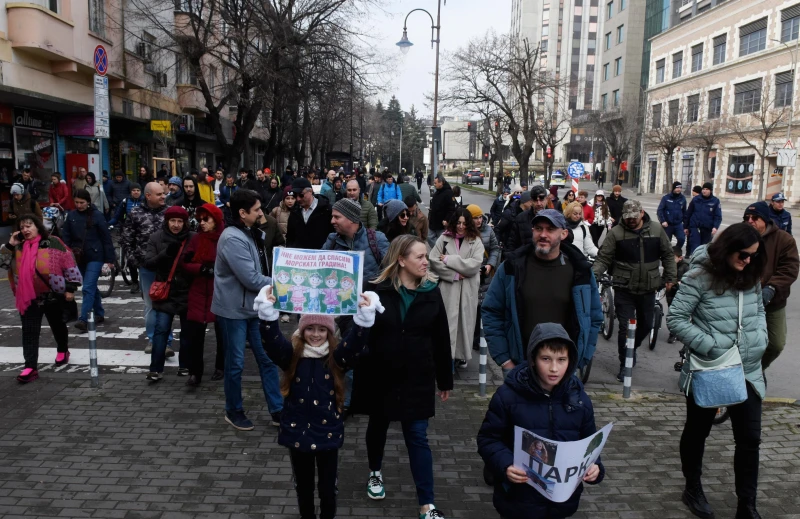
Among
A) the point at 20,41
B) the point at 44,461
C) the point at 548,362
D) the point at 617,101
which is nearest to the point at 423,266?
the point at 548,362

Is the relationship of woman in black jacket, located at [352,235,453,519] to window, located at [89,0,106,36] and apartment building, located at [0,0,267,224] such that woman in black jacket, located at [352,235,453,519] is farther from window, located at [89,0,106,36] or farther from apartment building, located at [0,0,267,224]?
window, located at [89,0,106,36]

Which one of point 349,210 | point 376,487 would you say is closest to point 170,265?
point 349,210

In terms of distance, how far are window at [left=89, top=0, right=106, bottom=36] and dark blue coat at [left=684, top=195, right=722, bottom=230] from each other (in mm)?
18187

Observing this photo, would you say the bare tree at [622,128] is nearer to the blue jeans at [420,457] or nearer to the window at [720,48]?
the window at [720,48]

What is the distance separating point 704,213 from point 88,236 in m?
13.2

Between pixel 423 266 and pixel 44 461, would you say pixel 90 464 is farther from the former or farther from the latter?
pixel 423 266

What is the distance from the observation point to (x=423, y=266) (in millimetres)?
3947

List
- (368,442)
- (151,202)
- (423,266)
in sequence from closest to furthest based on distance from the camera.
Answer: (423,266), (368,442), (151,202)

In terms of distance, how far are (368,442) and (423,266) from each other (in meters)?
1.36

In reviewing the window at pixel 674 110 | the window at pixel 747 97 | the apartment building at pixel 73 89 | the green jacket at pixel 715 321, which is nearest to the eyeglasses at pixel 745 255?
the green jacket at pixel 715 321

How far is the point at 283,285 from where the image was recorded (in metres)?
Answer: 3.49

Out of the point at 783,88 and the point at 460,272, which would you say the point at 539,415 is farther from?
the point at 783,88

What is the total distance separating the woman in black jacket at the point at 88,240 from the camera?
864 centimetres

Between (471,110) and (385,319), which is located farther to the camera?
(471,110)
